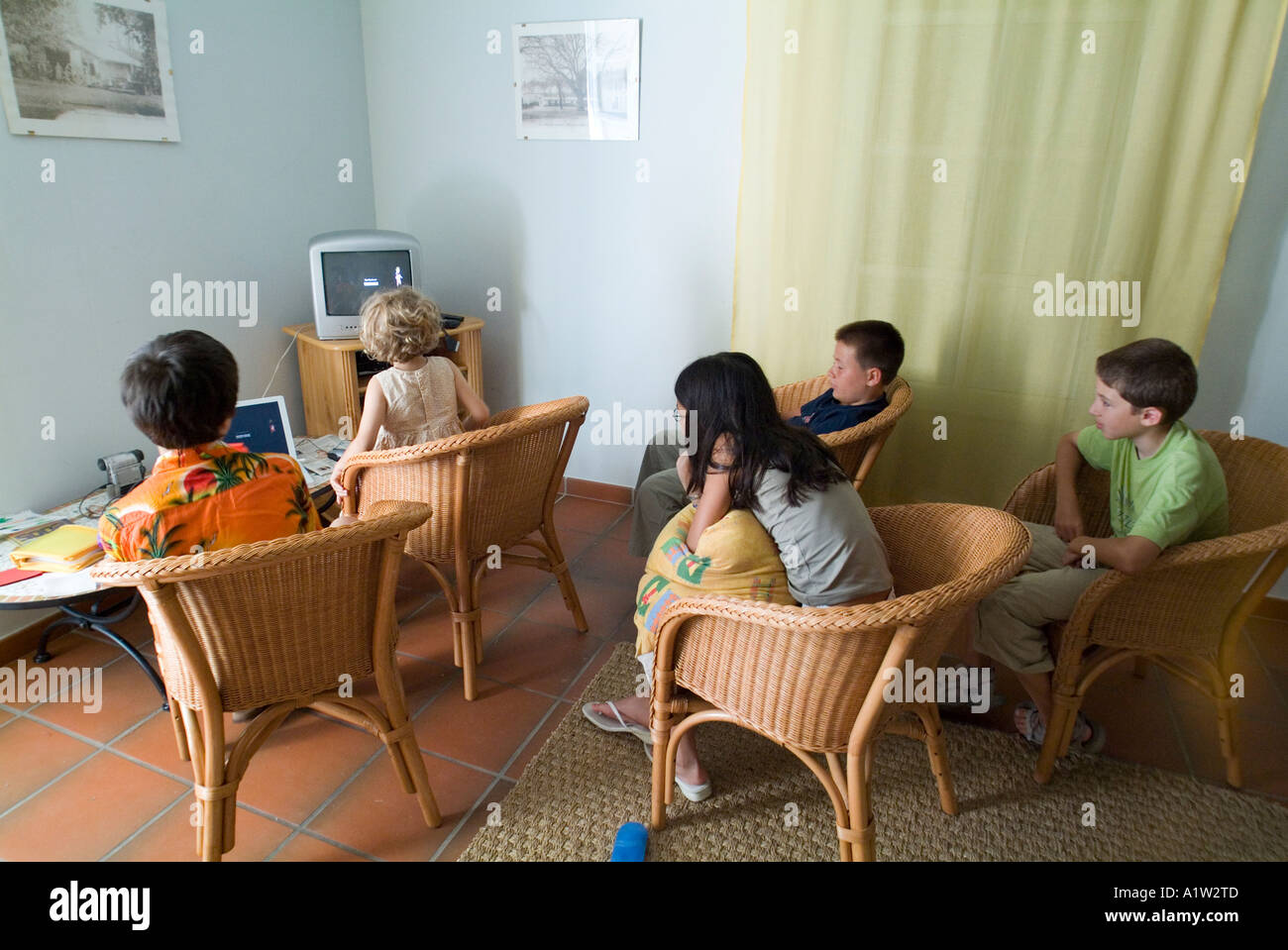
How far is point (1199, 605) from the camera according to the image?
1811mm

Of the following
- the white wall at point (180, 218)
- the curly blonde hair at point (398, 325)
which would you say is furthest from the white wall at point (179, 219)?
the curly blonde hair at point (398, 325)

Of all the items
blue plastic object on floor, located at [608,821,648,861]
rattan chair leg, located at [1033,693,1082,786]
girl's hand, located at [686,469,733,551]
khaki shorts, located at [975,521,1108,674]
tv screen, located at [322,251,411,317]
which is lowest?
blue plastic object on floor, located at [608,821,648,861]

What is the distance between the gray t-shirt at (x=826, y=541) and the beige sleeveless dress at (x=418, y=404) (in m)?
1.14

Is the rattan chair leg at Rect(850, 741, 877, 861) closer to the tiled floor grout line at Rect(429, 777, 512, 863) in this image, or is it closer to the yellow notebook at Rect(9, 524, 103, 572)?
the tiled floor grout line at Rect(429, 777, 512, 863)

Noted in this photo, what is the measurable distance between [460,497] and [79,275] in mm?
1526

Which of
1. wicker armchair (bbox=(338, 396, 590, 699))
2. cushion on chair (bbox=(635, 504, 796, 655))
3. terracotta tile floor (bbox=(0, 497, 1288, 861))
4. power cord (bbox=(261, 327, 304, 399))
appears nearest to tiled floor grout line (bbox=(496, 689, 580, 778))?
terracotta tile floor (bbox=(0, 497, 1288, 861))

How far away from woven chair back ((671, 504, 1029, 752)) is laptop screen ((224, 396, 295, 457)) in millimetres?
1703

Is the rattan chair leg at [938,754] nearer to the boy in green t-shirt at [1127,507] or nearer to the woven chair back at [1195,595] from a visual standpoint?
the boy in green t-shirt at [1127,507]

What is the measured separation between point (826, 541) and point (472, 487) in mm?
986

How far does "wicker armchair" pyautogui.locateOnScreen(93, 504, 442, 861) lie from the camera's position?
1382 millimetres

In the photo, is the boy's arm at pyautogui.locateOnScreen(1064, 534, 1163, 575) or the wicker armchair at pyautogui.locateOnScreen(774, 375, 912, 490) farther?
the wicker armchair at pyautogui.locateOnScreen(774, 375, 912, 490)

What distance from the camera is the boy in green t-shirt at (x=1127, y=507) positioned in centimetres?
175

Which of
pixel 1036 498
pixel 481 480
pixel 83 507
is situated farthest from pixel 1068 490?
pixel 83 507
